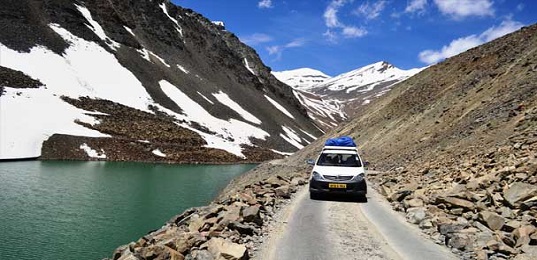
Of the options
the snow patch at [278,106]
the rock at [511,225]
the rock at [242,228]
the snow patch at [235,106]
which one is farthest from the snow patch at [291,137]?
the rock at [511,225]

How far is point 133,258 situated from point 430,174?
56.7 feet

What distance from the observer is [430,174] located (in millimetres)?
23047

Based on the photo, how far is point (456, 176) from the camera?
19.5 m

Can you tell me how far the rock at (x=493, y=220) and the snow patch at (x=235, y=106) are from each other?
102715 millimetres

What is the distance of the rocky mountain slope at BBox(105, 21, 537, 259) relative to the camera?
38.7ft

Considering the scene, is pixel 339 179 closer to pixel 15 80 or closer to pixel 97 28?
pixel 15 80

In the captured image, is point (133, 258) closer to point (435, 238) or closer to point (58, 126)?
point (435, 238)

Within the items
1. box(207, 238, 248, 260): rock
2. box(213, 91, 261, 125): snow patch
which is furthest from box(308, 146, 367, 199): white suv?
box(213, 91, 261, 125): snow patch

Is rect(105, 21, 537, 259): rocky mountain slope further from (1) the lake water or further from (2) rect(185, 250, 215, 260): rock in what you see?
(1) the lake water

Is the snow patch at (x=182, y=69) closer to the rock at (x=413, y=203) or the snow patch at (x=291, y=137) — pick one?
the snow patch at (x=291, y=137)

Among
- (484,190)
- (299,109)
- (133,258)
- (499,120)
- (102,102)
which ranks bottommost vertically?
(133,258)

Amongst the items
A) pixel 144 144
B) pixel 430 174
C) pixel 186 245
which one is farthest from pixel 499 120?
pixel 144 144

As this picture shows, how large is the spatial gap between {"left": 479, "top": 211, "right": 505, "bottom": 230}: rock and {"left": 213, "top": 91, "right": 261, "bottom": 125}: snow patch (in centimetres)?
10271

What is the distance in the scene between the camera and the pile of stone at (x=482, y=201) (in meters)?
11.3
